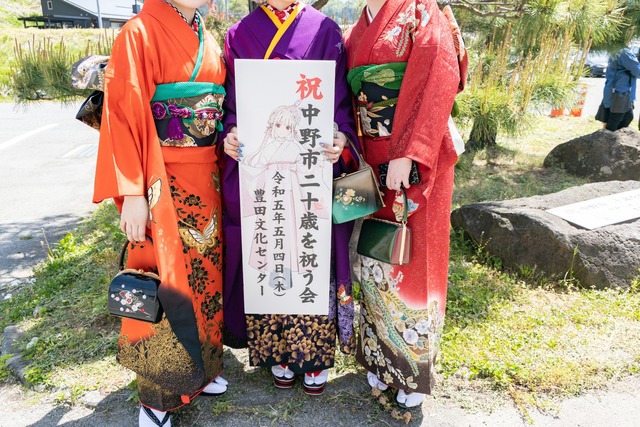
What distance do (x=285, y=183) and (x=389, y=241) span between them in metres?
0.53

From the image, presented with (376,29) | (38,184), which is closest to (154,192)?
(376,29)

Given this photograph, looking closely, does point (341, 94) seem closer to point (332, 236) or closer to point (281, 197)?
point (281, 197)

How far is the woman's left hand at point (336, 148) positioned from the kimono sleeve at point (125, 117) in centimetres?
74

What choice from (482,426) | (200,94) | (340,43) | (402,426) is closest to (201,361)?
(402,426)

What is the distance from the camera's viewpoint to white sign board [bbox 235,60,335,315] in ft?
6.93

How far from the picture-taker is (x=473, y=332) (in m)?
3.17

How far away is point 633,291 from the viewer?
11.7ft

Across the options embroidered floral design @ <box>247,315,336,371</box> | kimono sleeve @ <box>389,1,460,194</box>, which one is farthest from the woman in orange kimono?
kimono sleeve @ <box>389,1,460,194</box>

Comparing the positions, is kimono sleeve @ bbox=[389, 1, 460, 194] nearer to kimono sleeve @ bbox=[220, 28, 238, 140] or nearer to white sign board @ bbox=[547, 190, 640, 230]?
kimono sleeve @ bbox=[220, 28, 238, 140]

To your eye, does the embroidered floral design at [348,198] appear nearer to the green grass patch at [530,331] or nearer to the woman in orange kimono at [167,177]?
the woman in orange kimono at [167,177]

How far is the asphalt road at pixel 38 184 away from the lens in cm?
461

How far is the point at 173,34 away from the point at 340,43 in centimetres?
73

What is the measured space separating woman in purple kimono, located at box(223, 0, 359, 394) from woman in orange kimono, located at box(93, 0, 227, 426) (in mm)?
91

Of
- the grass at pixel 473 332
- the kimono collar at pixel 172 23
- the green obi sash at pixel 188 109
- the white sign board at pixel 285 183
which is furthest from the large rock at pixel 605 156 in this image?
the kimono collar at pixel 172 23
